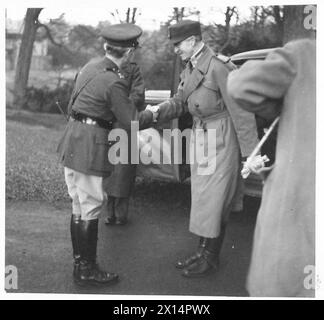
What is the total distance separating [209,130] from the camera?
318 cm

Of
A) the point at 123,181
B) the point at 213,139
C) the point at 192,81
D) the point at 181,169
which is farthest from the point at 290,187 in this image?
the point at 123,181

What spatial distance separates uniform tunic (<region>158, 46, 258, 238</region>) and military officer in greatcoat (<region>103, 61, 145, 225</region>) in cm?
105

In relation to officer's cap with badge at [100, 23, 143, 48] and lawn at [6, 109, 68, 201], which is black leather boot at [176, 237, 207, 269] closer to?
officer's cap with badge at [100, 23, 143, 48]

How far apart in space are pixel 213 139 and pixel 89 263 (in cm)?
123

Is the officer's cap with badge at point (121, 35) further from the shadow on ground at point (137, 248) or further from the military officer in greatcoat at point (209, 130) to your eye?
the shadow on ground at point (137, 248)

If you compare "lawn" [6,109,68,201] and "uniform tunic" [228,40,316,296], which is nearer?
"uniform tunic" [228,40,316,296]

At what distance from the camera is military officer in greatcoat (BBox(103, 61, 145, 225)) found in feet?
13.6

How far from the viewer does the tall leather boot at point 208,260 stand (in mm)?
3270

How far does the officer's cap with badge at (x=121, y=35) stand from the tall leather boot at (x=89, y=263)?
1.22m

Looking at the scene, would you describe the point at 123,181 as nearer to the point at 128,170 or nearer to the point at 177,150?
the point at 128,170

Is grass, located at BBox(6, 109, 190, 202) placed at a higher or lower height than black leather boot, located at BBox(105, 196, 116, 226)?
higher

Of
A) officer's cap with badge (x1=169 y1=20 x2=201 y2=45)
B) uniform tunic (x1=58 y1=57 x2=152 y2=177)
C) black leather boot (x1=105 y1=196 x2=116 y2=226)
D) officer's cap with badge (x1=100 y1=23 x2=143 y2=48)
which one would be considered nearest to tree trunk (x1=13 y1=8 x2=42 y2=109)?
officer's cap with badge (x1=100 y1=23 x2=143 y2=48)

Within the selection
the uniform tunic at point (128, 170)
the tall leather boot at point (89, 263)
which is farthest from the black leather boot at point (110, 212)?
the tall leather boot at point (89, 263)
